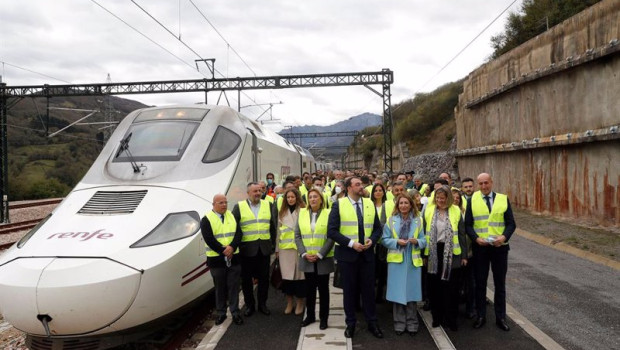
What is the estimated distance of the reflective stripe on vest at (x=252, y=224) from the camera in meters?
6.11

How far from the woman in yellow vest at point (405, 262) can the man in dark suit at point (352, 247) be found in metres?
0.25

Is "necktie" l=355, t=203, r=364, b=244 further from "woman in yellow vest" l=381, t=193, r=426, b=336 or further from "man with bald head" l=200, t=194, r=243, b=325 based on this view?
"man with bald head" l=200, t=194, r=243, b=325

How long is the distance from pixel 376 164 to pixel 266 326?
165 feet

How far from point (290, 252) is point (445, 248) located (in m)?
2.12

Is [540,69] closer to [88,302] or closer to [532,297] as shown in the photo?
[532,297]

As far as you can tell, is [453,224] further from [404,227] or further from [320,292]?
[320,292]

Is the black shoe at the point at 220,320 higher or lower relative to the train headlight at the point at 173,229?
lower

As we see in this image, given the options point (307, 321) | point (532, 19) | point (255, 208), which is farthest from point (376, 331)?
point (532, 19)

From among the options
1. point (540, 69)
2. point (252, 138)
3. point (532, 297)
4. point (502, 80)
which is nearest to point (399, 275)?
point (532, 297)

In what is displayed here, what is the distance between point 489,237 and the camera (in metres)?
5.50

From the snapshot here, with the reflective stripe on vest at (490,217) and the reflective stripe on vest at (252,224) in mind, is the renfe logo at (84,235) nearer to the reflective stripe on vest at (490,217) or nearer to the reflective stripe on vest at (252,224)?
the reflective stripe on vest at (252,224)

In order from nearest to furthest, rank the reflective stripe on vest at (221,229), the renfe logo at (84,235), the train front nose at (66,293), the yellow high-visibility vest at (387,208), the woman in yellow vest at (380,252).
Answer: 1. the train front nose at (66,293)
2. the renfe logo at (84,235)
3. the reflective stripe on vest at (221,229)
4. the yellow high-visibility vest at (387,208)
5. the woman in yellow vest at (380,252)

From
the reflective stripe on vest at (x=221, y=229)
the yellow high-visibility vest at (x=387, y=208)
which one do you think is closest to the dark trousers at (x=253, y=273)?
the reflective stripe on vest at (x=221, y=229)

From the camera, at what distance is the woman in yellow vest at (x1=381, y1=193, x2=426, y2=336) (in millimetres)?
5379
